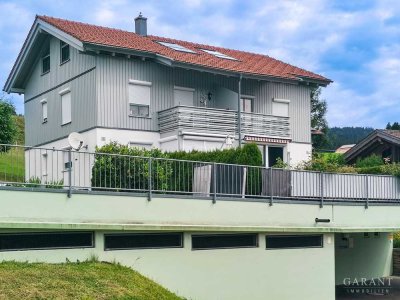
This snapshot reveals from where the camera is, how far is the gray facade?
2558 cm

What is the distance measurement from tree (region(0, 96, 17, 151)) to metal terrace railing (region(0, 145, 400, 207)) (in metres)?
10.2

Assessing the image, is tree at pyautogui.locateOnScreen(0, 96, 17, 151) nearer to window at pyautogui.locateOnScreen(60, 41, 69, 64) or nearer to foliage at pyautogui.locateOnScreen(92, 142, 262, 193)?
window at pyautogui.locateOnScreen(60, 41, 69, 64)

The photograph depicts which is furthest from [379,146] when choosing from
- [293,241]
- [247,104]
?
[293,241]

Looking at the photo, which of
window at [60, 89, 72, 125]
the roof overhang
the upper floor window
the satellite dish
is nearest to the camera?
the satellite dish

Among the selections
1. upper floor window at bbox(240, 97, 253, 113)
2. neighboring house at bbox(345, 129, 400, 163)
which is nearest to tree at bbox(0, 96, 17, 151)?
upper floor window at bbox(240, 97, 253, 113)

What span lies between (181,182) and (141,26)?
1618 centimetres

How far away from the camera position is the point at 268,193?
58.6 feet

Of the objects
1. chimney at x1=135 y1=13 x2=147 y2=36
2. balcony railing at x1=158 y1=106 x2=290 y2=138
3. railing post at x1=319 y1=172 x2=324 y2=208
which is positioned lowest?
railing post at x1=319 y1=172 x2=324 y2=208

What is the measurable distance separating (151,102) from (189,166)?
35.0ft

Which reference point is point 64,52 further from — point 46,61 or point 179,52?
point 179,52

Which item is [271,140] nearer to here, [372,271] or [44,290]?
[372,271]

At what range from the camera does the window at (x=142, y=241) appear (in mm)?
14188

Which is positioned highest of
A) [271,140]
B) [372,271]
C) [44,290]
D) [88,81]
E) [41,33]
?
[41,33]

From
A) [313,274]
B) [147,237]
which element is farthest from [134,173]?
[313,274]
